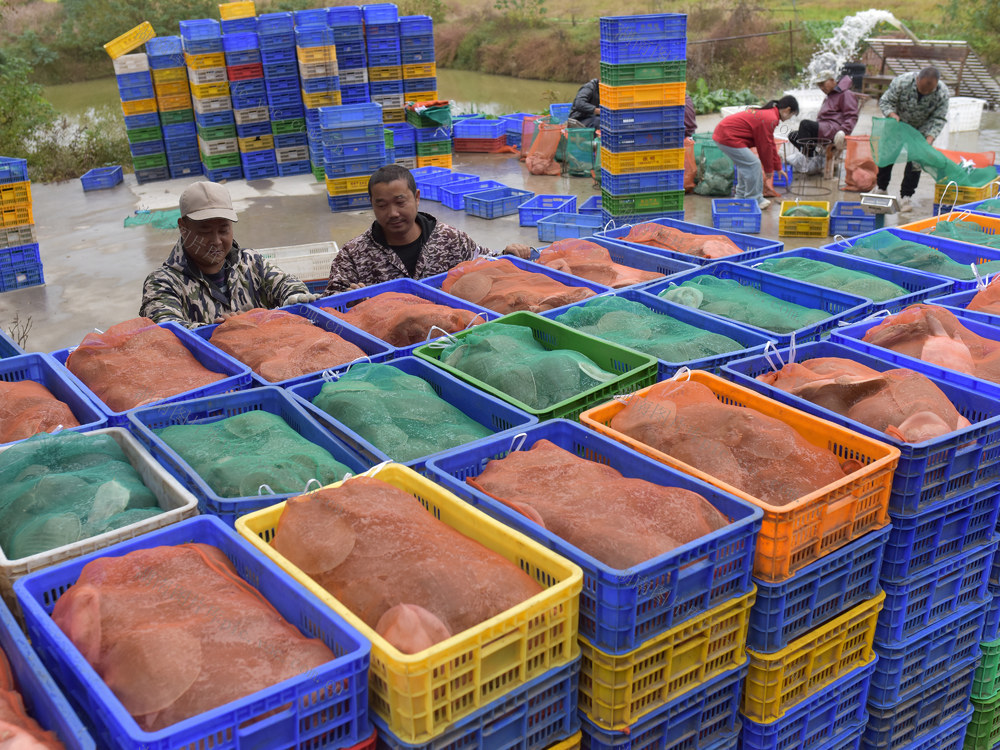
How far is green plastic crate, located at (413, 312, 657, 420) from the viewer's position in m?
2.64

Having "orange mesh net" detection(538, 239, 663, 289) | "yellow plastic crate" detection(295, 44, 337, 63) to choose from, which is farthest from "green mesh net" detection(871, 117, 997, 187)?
"yellow plastic crate" detection(295, 44, 337, 63)

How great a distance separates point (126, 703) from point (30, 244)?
322 inches

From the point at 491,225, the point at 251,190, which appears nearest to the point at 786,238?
the point at 491,225

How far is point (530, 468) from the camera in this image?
2.20 metres

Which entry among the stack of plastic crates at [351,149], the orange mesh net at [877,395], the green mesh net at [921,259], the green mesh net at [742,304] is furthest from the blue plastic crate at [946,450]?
the stack of plastic crates at [351,149]

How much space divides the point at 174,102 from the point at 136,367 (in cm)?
1117

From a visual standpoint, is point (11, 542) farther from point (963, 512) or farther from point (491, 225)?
point (491, 225)

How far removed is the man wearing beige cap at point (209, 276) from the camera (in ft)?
12.2

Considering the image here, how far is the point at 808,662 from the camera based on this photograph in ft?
7.04

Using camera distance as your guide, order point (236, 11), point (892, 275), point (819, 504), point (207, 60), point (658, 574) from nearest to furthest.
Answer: point (658, 574), point (819, 504), point (892, 275), point (207, 60), point (236, 11)

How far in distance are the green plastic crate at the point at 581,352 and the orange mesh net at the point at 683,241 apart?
1.38 m

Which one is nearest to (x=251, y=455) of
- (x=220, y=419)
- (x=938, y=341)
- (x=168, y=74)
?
(x=220, y=419)

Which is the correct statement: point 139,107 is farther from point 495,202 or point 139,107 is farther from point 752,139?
point 752,139

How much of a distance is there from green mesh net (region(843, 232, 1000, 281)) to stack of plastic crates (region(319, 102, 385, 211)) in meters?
7.28
